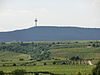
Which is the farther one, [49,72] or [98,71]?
[49,72]

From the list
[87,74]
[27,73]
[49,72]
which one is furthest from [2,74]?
[87,74]

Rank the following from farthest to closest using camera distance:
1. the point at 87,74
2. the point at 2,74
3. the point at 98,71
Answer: the point at 2,74 → the point at 87,74 → the point at 98,71

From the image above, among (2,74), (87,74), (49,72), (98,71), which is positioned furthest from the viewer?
(49,72)

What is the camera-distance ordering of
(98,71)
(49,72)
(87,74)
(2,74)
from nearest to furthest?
(98,71) → (87,74) → (2,74) → (49,72)

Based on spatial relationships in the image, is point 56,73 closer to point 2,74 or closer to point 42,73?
point 42,73

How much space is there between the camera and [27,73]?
134 metres

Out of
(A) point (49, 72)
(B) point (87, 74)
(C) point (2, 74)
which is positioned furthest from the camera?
(A) point (49, 72)

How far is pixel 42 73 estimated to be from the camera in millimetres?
136500

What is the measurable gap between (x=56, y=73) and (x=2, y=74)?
69.5 feet

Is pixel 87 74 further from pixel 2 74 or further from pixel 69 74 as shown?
pixel 2 74

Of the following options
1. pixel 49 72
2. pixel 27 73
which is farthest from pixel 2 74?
pixel 49 72

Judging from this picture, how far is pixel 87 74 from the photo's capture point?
119812 mm

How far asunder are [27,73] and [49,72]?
915cm

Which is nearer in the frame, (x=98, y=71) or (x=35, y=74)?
(x=98, y=71)
